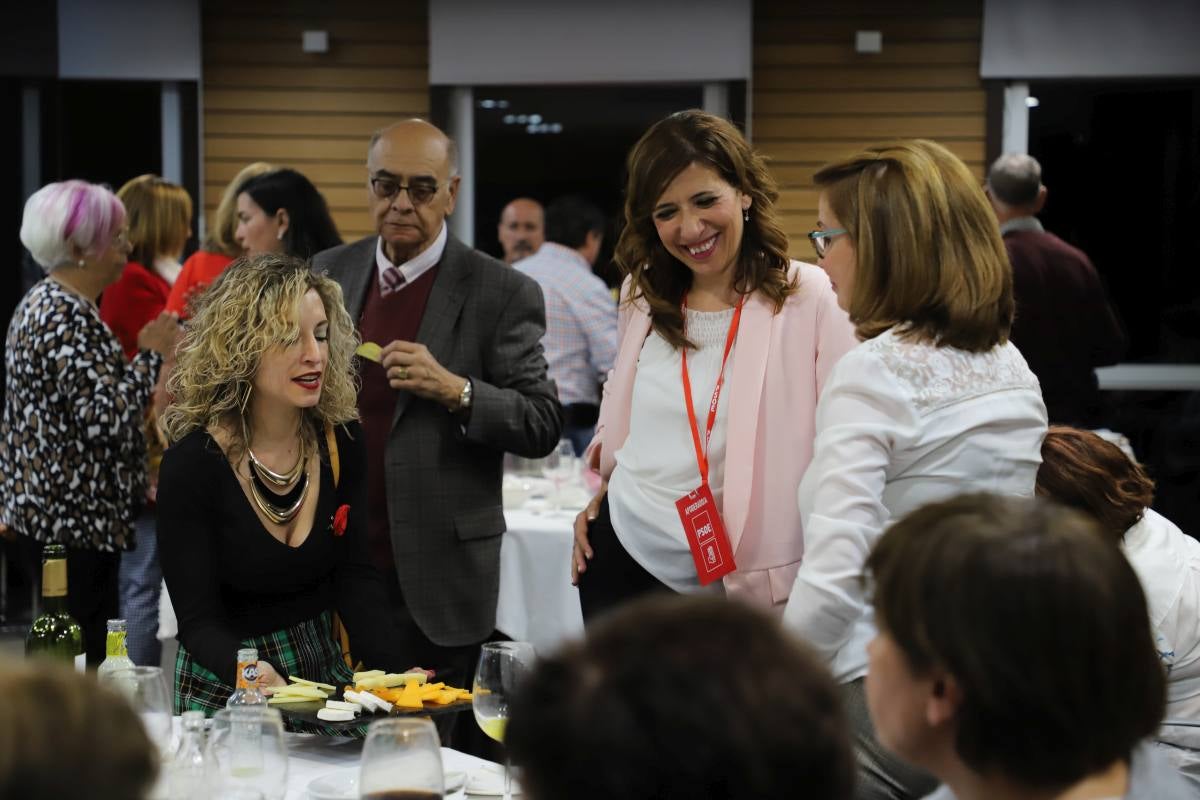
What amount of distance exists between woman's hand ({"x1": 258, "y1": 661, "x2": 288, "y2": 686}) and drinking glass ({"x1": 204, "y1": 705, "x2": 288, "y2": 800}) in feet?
1.69

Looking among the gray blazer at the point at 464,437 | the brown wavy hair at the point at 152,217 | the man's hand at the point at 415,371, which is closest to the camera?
the man's hand at the point at 415,371

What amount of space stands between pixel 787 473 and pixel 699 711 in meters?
1.54

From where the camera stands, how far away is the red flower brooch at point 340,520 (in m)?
2.63

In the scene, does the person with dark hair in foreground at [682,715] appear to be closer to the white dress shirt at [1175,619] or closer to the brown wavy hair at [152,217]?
the white dress shirt at [1175,619]

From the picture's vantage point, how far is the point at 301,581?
8.38 feet

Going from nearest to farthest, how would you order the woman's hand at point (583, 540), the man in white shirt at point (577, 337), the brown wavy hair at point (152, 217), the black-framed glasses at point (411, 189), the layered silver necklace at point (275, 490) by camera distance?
the layered silver necklace at point (275, 490) → the woman's hand at point (583, 540) → the black-framed glasses at point (411, 189) → the brown wavy hair at point (152, 217) → the man in white shirt at point (577, 337)

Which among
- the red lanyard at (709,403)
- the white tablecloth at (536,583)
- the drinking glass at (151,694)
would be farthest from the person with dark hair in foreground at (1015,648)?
the white tablecloth at (536,583)

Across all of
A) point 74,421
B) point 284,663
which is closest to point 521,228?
point 74,421

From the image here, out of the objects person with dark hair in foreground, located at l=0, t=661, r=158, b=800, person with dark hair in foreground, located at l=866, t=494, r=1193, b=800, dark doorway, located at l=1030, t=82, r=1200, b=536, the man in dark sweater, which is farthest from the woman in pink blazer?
dark doorway, located at l=1030, t=82, r=1200, b=536

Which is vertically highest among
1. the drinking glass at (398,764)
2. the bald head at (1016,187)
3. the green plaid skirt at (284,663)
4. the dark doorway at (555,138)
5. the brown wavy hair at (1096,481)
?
the dark doorway at (555,138)

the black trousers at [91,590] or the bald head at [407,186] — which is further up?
the bald head at [407,186]

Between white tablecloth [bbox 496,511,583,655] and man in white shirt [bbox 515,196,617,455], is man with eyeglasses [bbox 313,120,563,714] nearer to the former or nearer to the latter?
white tablecloth [bbox 496,511,583,655]

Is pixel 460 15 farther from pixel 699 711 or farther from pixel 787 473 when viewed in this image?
pixel 699 711

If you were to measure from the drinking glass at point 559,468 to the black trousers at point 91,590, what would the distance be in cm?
139
